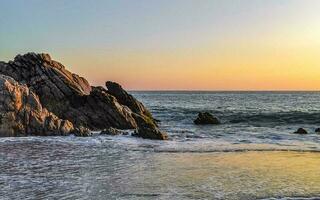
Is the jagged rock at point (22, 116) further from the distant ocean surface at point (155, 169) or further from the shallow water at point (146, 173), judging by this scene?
the shallow water at point (146, 173)

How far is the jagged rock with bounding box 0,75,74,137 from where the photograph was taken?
2644 cm

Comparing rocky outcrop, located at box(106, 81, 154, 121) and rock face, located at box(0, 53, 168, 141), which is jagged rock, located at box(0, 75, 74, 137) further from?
rocky outcrop, located at box(106, 81, 154, 121)

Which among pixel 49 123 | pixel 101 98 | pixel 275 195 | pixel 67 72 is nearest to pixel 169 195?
pixel 275 195

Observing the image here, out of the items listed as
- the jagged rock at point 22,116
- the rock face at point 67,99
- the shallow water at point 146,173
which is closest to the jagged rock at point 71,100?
the rock face at point 67,99

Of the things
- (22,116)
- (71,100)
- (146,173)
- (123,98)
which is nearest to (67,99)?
(71,100)

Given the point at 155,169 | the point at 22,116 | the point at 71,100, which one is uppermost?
the point at 71,100

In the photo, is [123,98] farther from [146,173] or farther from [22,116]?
[146,173]

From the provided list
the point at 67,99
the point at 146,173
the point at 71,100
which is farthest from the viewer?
the point at 71,100

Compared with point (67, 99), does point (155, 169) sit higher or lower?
lower

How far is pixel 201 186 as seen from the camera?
13.5 meters

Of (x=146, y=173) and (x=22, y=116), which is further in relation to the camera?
(x=22, y=116)

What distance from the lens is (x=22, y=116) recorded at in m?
27.1

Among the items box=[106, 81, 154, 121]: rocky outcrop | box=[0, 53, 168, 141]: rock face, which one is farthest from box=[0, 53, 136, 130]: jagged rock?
box=[106, 81, 154, 121]: rocky outcrop

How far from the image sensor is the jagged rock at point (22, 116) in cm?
A: 2644
